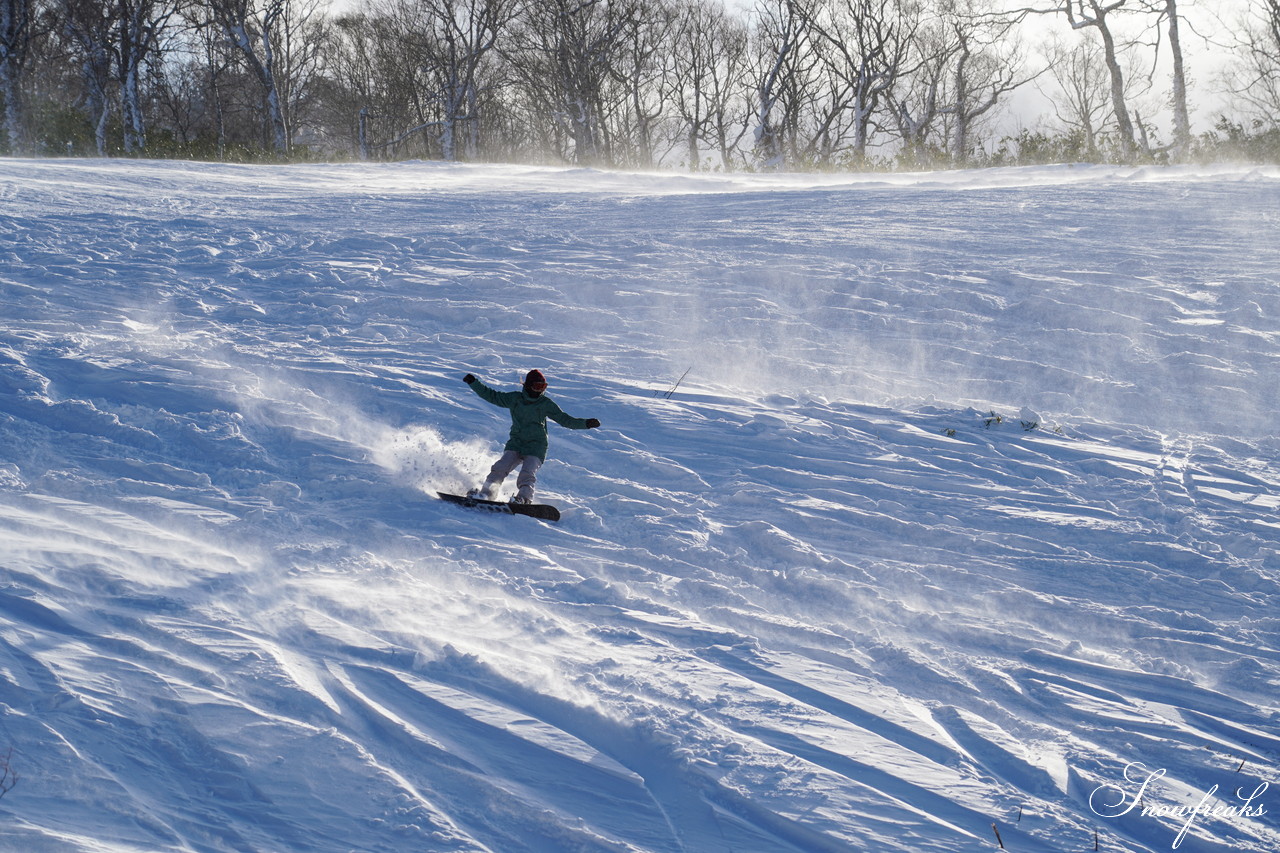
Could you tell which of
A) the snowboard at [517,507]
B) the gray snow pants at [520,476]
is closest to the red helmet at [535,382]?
the gray snow pants at [520,476]

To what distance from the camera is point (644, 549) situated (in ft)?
18.5

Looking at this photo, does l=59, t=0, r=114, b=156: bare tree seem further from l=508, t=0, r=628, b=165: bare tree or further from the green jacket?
the green jacket

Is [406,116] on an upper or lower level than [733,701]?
upper

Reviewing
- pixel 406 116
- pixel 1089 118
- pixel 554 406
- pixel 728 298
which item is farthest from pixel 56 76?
pixel 1089 118

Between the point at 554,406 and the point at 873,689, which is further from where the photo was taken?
the point at 554,406

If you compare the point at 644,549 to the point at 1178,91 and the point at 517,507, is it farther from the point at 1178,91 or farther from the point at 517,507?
the point at 1178,91

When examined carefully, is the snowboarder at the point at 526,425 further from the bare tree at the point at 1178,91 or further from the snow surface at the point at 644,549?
the bare tree at the point at 1178,91

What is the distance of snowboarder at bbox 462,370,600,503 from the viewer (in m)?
6.36

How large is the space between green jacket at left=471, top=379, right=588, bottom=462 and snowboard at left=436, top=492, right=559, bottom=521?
501 millimetres

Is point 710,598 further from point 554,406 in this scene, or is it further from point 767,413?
point 767,413

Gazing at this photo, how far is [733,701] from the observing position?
4074 millimetres

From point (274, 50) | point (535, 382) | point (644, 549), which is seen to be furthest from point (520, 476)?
point (274, 50)

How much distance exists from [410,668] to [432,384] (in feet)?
14.4

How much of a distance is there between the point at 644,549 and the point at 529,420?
144cm
